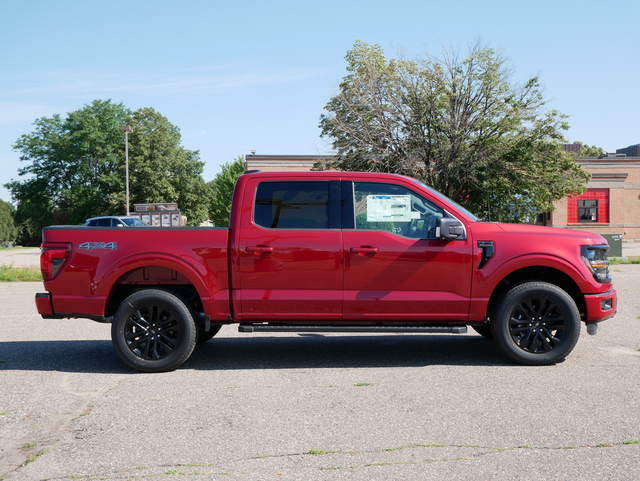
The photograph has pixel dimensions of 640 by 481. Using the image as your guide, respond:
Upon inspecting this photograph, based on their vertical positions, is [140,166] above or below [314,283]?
above

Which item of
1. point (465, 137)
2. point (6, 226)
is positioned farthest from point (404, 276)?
point (6, 226)

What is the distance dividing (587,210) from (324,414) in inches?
2017

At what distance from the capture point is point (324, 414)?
5039 mm

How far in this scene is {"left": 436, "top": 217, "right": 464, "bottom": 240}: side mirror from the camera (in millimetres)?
6457

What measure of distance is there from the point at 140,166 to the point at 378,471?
62.9m

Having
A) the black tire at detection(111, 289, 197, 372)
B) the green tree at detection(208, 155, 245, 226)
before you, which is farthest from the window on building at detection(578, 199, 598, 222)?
the black tire at detection(111, 289, 197, 372)

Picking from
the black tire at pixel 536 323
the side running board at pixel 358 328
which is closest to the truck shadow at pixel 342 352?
the black tire at pixel 536 323

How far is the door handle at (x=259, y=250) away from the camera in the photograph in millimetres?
6617

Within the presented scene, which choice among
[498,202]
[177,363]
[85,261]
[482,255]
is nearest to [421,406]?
[482,255]

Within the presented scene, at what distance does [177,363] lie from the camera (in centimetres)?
659

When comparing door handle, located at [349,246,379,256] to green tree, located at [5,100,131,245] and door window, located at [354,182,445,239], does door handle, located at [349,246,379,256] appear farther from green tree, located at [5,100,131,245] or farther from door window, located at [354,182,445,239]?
green tree, located at [5,100,131,245]

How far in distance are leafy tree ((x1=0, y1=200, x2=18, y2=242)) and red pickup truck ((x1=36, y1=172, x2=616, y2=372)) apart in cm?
5600

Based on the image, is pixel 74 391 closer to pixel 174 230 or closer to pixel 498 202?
pixel 174 230

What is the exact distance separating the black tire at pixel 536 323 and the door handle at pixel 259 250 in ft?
7.75
